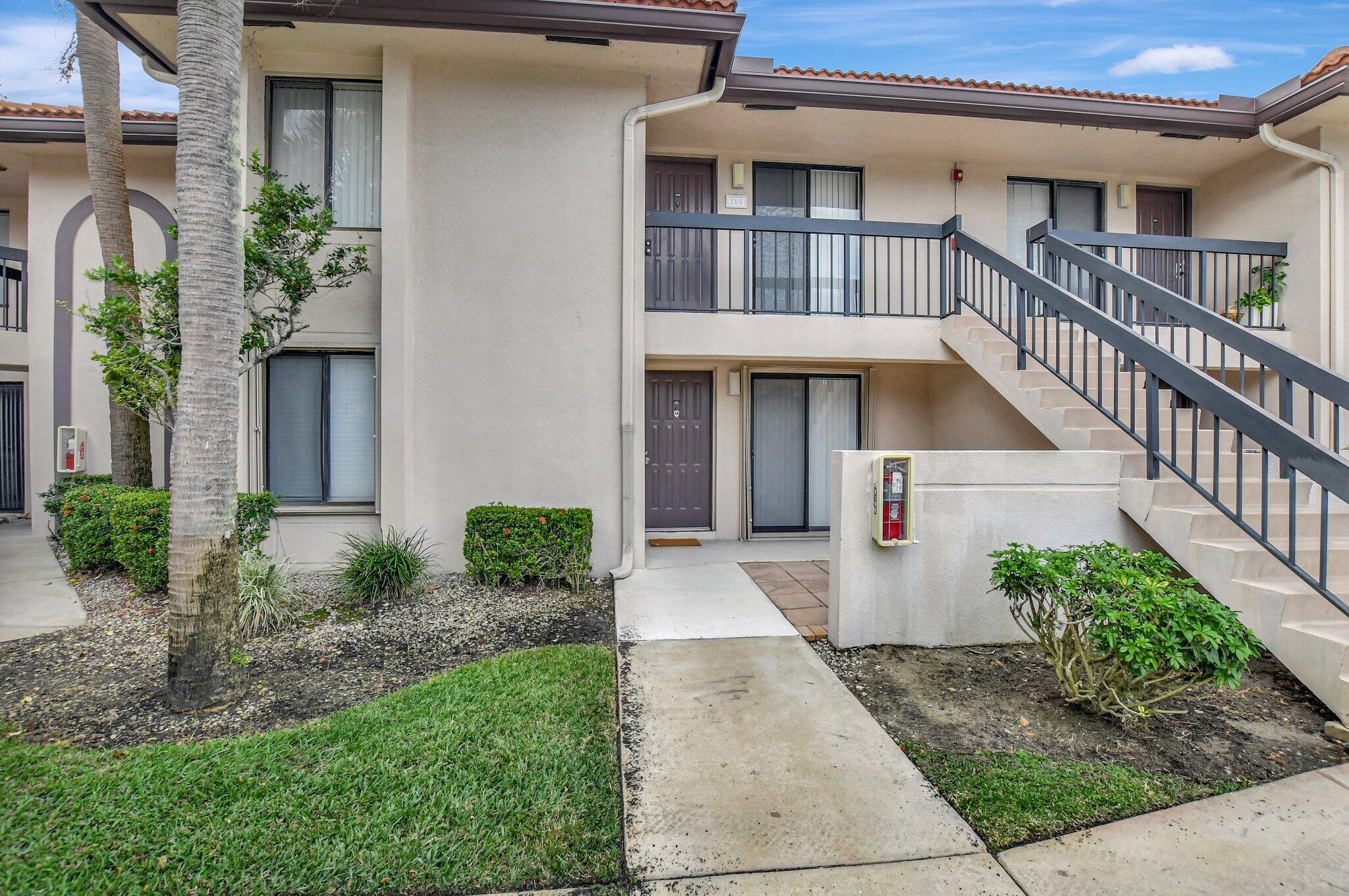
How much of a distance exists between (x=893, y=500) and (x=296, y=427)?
244 inches

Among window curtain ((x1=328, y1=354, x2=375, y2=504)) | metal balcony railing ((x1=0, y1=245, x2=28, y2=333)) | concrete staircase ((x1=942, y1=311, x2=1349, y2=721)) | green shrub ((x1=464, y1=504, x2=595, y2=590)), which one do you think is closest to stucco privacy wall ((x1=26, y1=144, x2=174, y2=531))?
metal balcony railing ((x1=0, y1=245, x2=28, y2=333))

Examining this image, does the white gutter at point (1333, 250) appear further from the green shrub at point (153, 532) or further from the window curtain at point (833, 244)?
the green shrub at point (153, 532)

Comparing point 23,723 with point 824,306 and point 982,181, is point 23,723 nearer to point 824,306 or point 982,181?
point 824,306

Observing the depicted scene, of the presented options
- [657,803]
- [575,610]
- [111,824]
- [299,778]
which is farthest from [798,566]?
[111,824]

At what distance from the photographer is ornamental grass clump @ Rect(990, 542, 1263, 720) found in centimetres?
308

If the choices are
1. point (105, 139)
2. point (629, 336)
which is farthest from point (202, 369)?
point (105, 139)

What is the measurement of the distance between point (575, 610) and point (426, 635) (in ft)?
4.15

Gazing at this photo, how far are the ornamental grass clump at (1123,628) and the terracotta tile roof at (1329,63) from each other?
→ 7.31 meters

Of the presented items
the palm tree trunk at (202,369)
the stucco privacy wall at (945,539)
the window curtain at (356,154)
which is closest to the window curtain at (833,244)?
the stucco privacy wall at (945,539)

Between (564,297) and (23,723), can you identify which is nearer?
(23,723)

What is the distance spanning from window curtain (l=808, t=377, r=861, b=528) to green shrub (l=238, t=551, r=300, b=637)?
254 inches

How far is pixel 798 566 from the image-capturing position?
6.91 metres

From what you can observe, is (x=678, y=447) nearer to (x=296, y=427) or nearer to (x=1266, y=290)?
(x=296, y=427)

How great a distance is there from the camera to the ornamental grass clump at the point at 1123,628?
3.08 meters
